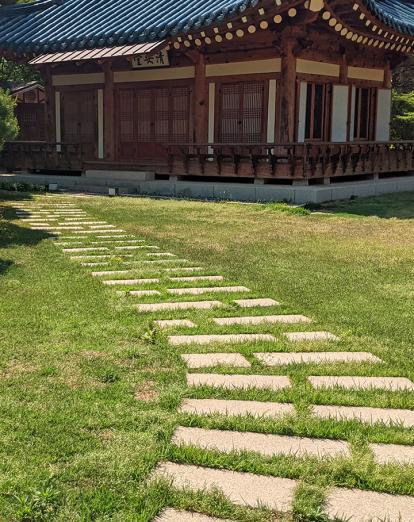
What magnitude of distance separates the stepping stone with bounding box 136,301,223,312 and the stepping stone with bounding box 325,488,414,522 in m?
2.55

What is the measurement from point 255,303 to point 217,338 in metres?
0.97

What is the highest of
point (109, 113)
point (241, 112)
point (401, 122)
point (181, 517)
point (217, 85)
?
point (217, 85)

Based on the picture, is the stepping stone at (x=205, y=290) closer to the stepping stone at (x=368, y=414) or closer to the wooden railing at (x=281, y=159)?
the stepping stone at (x=368, y=414)

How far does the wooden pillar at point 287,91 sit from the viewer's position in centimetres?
1293

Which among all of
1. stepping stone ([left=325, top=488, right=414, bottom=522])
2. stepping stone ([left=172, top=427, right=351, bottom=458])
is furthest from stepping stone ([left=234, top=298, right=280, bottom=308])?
stepping stone ([left=325, top=488, right=414, bottom=522])

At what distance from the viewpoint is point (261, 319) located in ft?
14.9

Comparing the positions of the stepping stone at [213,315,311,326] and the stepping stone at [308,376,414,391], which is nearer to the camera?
the stepping stone at [308,376,414,391]

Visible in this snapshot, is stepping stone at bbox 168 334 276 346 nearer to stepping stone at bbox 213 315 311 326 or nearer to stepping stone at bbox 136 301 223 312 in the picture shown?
stepping stone at bbox 213 315 311 326

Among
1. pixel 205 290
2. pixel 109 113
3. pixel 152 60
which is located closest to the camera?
pixel 205 290

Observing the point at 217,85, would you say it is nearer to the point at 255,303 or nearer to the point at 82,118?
the point at 82,118

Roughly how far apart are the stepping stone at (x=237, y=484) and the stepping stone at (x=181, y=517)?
0.13m

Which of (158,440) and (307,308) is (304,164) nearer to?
(307,308)

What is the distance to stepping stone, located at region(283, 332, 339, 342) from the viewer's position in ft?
13.4

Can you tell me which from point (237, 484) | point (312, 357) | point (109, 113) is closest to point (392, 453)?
point (237, 484)
